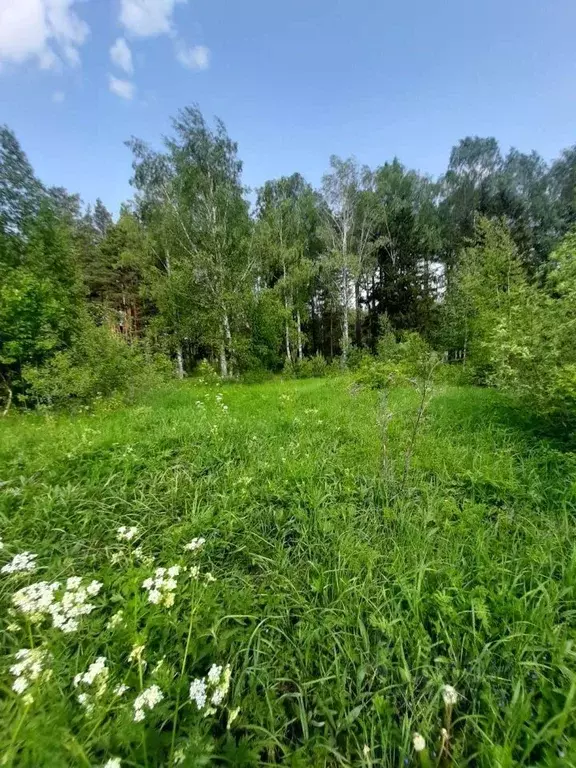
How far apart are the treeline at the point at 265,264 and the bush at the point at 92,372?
0.04 m

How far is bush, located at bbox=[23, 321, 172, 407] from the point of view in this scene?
269 inches

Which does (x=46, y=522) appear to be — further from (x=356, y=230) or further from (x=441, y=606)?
(x=356, y=230)

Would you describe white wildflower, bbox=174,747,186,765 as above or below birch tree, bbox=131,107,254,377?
below

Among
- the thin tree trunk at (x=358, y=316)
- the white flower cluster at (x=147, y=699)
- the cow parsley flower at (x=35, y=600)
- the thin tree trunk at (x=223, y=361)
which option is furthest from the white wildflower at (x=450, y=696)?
the thin tree trunk at (x=358, y=316)

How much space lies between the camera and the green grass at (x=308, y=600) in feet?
3.92

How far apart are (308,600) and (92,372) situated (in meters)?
7.81

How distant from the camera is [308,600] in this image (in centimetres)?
185

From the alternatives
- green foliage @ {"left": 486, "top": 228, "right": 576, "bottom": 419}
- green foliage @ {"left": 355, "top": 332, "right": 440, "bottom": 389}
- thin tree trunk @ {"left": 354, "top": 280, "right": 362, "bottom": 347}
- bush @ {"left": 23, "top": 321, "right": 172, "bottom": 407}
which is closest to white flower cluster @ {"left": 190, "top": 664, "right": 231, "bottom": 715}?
green foliage @ {"left": 486, "top": 228, "right": 576, "bottom": 419}

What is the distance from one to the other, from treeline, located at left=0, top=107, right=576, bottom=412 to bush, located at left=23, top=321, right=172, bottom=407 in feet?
0.14

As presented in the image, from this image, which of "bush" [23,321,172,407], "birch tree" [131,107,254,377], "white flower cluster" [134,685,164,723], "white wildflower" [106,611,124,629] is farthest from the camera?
"birch tree" [131,107,254,377]

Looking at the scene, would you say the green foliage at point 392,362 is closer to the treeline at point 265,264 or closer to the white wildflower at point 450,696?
the treeline at point 265,264

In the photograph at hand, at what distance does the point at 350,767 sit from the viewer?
117cm

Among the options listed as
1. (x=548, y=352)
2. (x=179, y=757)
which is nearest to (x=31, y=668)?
(x=179, y=757)

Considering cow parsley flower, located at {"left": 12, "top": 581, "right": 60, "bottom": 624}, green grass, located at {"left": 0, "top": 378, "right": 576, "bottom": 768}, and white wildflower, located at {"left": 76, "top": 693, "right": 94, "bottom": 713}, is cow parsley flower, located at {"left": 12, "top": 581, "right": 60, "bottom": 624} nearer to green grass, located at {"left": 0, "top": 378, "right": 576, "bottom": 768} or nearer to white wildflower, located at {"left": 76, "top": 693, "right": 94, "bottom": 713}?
green grass, located at {"left": 0, "top": 378, "right": 576, "bottom": 768}
